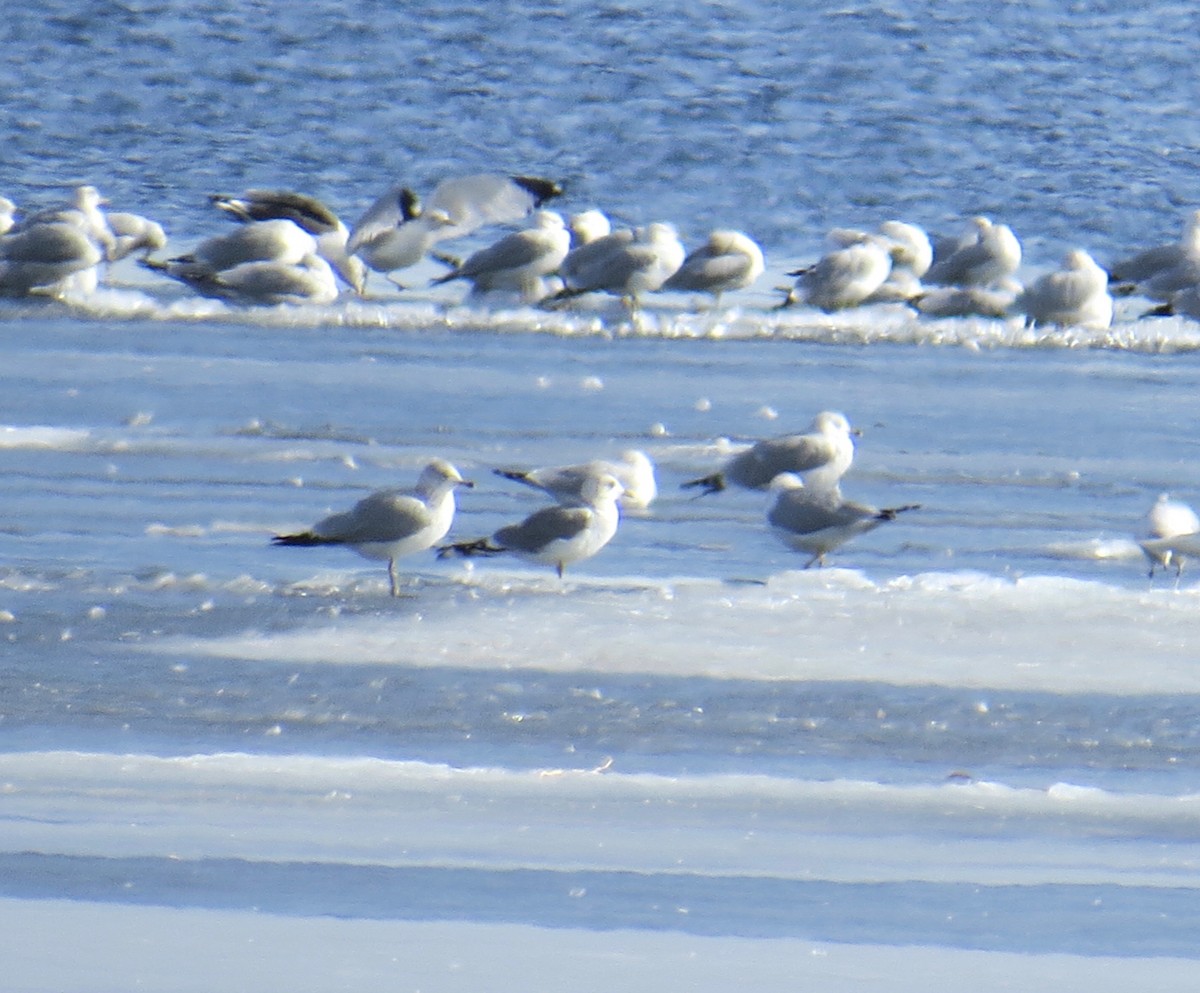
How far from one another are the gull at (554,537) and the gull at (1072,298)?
7.17 metres

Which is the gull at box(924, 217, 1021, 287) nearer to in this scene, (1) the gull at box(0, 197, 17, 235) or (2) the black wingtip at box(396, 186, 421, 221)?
(2) the black wingtip at box(396, 186, 421, 221)

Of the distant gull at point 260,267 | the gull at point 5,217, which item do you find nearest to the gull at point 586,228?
the distant gull at point 260,267

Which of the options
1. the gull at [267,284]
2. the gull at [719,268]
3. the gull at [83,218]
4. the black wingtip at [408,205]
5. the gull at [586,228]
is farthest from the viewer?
the gull at [586,228]

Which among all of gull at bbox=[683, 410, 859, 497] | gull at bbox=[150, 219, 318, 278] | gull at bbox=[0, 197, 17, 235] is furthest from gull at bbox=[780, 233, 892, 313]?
gull at bbox=[683, 410, 859, 497]

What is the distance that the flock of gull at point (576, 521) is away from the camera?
19.0 feet

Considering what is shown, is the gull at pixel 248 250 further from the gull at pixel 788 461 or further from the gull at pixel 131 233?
the gull at pixel 788 461

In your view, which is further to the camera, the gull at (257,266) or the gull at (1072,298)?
the gull at (257,266)

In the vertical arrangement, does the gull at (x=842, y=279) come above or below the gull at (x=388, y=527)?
below

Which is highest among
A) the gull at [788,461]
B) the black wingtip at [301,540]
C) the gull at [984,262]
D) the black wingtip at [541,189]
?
the black wingtip at [301,540]

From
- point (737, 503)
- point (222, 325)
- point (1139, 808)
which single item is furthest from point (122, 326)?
point (1139, 808)

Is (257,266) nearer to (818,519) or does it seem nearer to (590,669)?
(818,519)

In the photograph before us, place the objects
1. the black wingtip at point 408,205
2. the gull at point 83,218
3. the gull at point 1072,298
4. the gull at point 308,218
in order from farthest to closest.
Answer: the gull at point 308,218, the black wingtip at point 408,205, the gull at point 83,218, the gull at point 1072,298

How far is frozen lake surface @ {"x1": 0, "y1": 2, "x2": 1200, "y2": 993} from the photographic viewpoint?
3.29 m

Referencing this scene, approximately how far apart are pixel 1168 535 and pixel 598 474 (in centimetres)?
150
